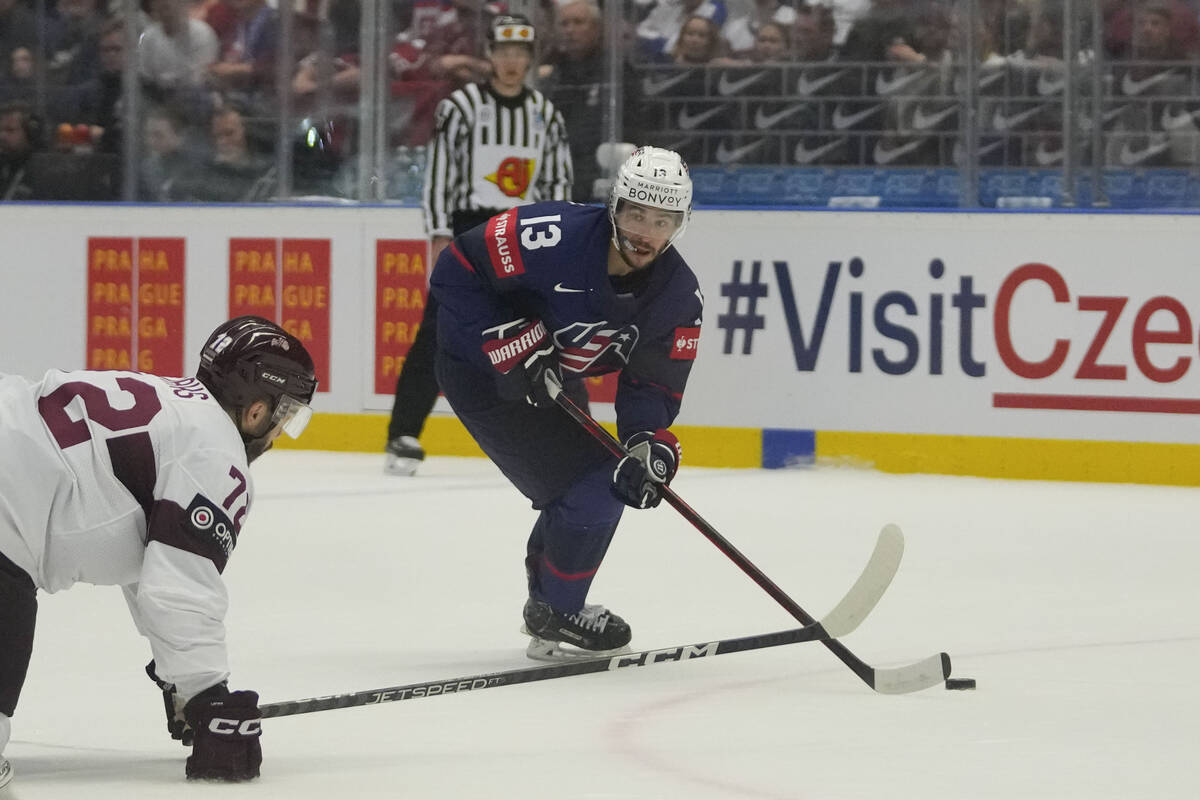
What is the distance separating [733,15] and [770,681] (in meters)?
4.44

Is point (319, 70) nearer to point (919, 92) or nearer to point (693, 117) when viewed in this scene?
point (693, 117)

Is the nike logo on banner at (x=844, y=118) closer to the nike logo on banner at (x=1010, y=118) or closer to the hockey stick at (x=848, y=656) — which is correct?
the nike logo on banner at (x=1010, y=118)

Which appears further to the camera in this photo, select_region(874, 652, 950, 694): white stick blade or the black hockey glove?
select_region(874, 652, 950, 694): white stick blade

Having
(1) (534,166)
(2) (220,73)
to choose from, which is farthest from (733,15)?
(2) (220,73)

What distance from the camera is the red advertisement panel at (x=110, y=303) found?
8.15 m

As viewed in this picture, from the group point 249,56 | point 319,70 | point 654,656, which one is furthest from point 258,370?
point 249,56

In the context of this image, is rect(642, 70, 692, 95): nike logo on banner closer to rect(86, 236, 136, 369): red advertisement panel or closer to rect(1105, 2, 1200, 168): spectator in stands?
rect(1105, 2, 1200, 168): spectator in stands

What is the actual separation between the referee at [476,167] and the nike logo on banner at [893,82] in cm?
121

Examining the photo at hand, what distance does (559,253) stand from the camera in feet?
13.0

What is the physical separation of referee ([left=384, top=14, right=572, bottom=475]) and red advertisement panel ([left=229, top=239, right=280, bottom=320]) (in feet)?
3.34

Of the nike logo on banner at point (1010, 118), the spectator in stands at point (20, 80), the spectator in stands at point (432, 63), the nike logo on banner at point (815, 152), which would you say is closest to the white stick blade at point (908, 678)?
the nike logo on banner at point (1010, 118)

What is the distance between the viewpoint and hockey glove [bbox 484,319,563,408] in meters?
3.99

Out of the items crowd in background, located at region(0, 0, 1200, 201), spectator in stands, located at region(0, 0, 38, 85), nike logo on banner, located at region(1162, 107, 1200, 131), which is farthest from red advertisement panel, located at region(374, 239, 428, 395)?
nike logo on banner, located at region(1162, 107, 1200, 131)

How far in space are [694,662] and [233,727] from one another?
1.36 metres
